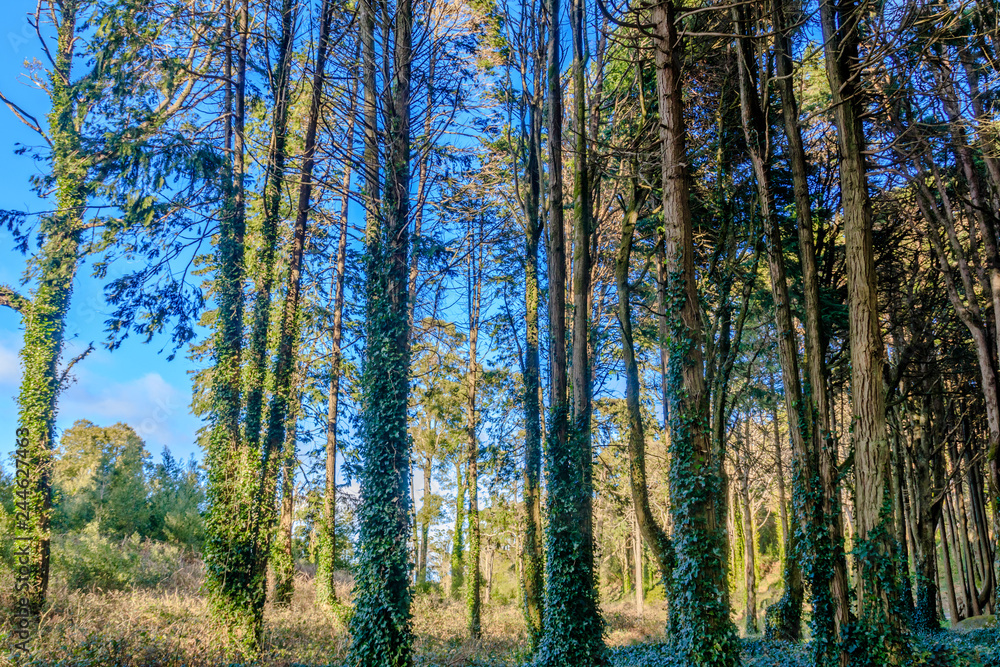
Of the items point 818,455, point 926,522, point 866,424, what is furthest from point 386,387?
point 926,522

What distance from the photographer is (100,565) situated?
13.7 m

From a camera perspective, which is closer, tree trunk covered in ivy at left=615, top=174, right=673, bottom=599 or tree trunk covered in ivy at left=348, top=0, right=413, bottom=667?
tree trunk covered in ivy at left=348, top=0, right=413, bottom=667

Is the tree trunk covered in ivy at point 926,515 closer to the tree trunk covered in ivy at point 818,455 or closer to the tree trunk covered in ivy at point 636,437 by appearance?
the tree trunk covered in ivy at point 818,455

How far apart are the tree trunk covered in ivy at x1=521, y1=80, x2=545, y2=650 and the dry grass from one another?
1520 mm

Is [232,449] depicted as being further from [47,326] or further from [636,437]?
[636,437]

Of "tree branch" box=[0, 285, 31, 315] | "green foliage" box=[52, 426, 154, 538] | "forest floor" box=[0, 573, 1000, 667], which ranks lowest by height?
"forest floor" box=[0, 573, 1000, 667]

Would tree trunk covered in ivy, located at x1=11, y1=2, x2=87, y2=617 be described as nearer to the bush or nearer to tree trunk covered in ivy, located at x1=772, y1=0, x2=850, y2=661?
the bush

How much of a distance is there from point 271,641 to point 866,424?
11.5 meters

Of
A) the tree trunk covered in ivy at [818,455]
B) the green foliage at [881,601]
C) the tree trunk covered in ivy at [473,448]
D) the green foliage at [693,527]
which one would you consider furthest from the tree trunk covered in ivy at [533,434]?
the green foliage at [881,601]

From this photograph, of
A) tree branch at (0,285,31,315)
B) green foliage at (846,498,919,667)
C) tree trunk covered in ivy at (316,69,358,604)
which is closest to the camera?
green foliage at (846,498,919,667)

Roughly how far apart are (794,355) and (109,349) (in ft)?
46.1

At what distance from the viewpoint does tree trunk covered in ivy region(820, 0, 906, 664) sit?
8.23 meters

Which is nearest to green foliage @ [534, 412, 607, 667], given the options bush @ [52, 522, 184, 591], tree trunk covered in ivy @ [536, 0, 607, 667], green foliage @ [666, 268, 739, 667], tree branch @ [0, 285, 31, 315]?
tree trunk covered in ivy @ [536, 0, 607, 667]

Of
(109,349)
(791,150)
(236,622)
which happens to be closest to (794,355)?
(791,150)
